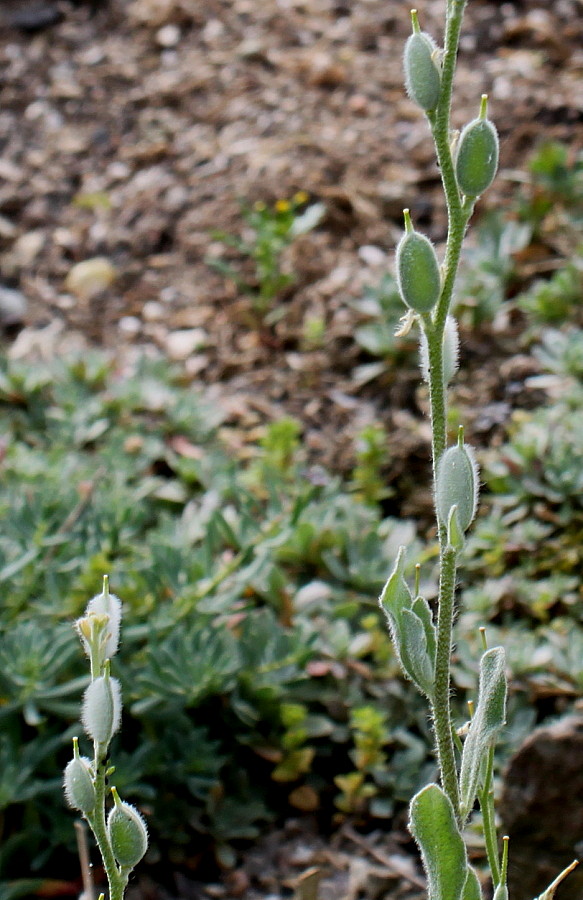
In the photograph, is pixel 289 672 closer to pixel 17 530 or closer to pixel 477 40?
pixel 17 530

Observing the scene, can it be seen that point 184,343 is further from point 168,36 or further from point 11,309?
point 168,36

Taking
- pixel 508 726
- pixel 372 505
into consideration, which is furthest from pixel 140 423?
pixel 508 726

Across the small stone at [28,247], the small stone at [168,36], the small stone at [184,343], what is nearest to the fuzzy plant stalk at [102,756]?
the small stone at [184,343]

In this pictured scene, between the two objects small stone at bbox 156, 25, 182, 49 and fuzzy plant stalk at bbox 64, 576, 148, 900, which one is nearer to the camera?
fuzzy plant stalk at bbox 64, 576, 148, 900

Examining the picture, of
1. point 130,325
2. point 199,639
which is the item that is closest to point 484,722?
point 199,639

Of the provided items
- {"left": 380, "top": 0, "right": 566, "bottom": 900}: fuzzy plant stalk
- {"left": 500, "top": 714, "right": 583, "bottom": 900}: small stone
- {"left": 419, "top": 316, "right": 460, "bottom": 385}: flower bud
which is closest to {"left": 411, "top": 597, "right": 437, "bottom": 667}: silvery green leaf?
{"left": 380, "top": 0, "right": 566, "bottom": 900}: fuzzy plant stalk

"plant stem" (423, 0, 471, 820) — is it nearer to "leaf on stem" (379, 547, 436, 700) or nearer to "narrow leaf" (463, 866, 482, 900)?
"leaf on stem" (379, 547, 436, 700)

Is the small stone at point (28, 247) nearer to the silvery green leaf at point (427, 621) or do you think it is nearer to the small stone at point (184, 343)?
the small stone at point (184, 343)
